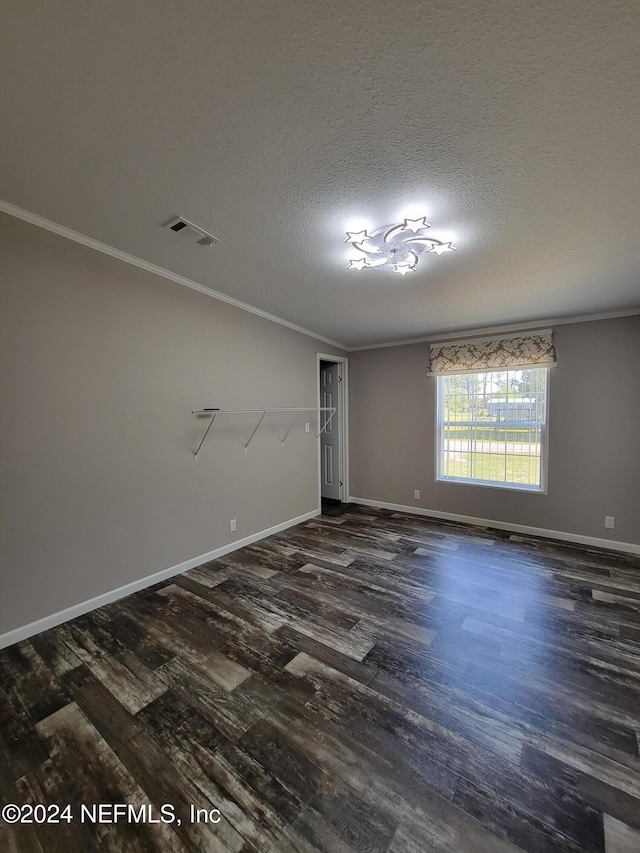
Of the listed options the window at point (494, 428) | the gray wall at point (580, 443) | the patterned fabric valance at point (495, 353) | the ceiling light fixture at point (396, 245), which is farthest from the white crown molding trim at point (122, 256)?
the window at point (494, 428)

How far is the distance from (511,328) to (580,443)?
1.51m

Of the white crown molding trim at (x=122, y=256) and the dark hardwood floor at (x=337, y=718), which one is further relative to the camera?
the white crown molding trim at (x=122, y=256)

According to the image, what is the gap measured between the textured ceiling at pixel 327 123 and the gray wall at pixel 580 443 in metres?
1.50

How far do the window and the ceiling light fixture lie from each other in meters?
2.43

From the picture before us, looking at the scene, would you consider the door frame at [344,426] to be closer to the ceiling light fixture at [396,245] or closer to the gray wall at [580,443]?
the gray wall at [580,443]

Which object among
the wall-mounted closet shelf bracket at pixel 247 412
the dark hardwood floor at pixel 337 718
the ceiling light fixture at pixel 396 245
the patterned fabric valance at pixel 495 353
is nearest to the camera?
the dark hardwood floor at pixel 337 718

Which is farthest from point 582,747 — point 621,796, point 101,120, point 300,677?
point 101,120

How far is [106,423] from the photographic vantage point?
2576 mm

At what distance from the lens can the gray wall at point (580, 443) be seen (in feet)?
11.4

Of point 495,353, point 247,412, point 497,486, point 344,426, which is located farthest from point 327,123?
point 344,426

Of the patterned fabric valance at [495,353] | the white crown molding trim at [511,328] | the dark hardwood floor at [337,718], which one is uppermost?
the white crown molding trim at [511,328]

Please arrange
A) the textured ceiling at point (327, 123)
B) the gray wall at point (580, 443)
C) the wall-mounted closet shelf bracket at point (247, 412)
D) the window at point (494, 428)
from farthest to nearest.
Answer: the window at point (494, 428) < the gray wall at point (580, 443) < the wall-mounted closet shelf bracket at point (247, 412) < the textured ceiling at point (327, 123)

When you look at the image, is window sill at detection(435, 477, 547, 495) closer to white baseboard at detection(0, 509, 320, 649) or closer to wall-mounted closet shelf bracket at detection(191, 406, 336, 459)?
wall-mounted closet shelf bracket at detection(191, 406, 336, 459)

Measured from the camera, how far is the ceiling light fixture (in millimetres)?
2057
